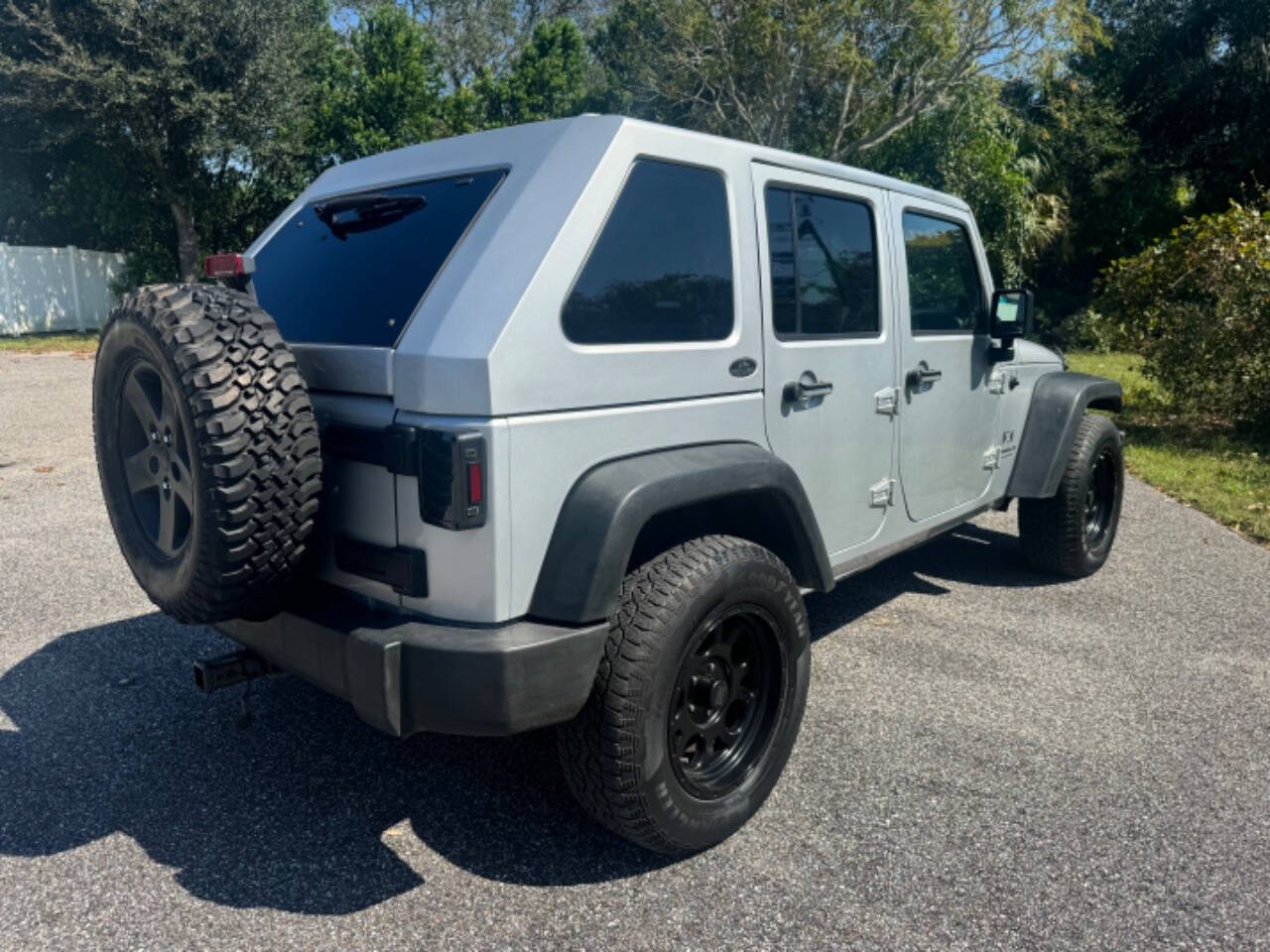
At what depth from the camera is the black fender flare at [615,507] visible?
94.4 inches

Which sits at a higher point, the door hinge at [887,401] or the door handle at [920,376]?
the door handle at [920,376]

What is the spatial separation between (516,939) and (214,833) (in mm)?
1031

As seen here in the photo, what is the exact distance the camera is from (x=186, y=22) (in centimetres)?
1886

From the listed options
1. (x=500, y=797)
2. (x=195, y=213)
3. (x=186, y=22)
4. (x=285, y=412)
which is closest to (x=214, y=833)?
(x=500, y=797)

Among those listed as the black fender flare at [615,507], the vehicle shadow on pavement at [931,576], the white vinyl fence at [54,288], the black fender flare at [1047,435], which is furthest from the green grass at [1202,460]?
the white vinyl fence at [54,288]

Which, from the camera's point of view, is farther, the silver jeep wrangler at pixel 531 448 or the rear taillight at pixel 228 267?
the rear taillight at pixel 228 267

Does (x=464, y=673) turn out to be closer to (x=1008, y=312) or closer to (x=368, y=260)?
(x=368, y=260)

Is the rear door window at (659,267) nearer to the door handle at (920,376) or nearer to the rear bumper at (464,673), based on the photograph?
the rear bumper at (464,673)

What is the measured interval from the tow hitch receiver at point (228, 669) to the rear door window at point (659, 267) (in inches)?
54.5

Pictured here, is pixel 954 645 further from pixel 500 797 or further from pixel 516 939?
pixel 516 939

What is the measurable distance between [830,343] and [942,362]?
93cm

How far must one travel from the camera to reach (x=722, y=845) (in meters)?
2.86

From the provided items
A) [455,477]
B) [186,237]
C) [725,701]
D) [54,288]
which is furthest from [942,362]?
[54,288]

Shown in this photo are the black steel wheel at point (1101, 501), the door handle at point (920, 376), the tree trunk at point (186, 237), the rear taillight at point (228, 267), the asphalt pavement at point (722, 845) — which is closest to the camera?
the asphalt pavement at point (722, 845)
